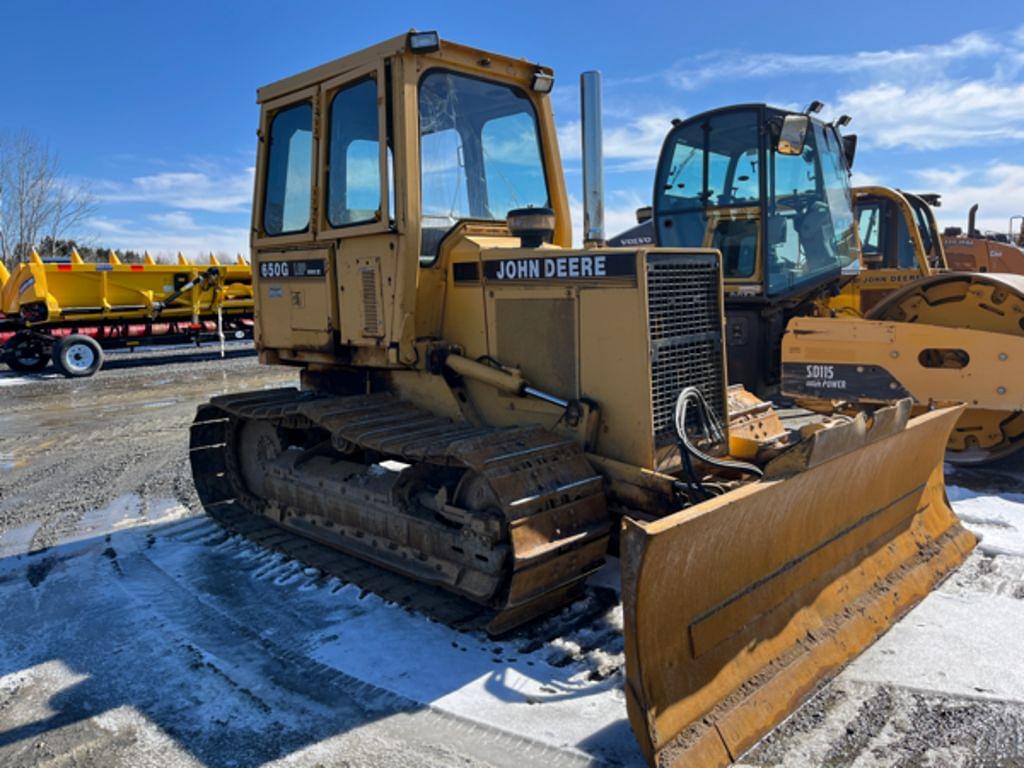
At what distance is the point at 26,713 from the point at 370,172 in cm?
322

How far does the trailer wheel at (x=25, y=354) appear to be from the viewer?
52.4ft

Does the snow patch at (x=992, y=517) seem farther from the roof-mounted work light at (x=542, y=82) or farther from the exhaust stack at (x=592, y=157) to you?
the roof-mounted work light at (x=542, y=82)

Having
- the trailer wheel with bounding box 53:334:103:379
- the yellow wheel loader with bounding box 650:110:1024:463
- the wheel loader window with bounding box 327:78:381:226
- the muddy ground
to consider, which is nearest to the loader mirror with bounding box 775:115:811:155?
the yellow wheel loader with bounding box 650:110:1024:463

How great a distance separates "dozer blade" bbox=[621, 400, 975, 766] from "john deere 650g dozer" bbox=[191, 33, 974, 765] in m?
0.01

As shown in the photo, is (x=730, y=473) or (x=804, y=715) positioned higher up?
(x=730, y=473)

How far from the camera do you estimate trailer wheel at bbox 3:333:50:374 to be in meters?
16.0

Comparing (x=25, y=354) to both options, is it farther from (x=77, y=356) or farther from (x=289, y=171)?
(x=289, y=171)

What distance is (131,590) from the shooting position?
4.66m

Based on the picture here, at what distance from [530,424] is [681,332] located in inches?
37.1

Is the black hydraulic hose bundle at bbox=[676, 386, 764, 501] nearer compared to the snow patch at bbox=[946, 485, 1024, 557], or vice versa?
the black hydraulic hose bundle at bbox=[676, 386, 764, 501]

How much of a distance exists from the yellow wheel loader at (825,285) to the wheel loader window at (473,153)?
7.02ft

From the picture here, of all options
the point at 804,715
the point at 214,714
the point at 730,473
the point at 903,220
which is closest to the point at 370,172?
the point at 730,473

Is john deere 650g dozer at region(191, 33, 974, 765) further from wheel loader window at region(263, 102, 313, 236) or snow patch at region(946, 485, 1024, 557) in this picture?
snow patch at region(946, 485, 1024, 557)

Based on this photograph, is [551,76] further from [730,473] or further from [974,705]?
[974,705]
